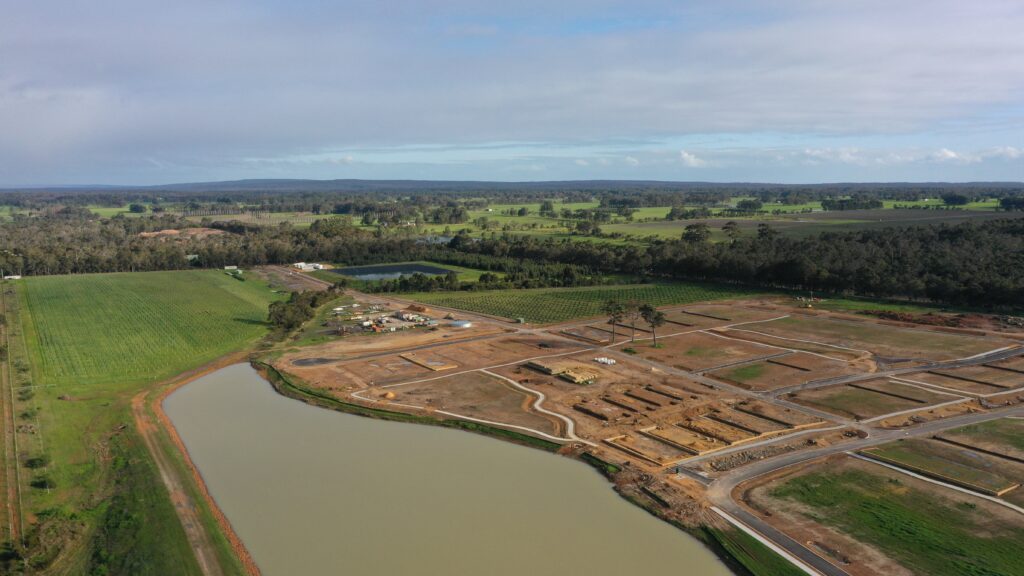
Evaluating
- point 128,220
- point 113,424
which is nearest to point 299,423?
point 113,424

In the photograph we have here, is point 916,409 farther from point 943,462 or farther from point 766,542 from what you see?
point 766,542

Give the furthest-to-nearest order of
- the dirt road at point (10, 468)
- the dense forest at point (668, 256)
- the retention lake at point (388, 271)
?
the retention lake at point (388, 271)
the dense forest at point (668, 256)
the dirt road at point (10, 468)

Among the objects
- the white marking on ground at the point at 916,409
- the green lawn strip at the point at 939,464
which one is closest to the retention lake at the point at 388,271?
the white marking on ground at the point at 916,409

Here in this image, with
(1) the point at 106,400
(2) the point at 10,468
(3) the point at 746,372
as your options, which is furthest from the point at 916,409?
(1) the point at 106,400

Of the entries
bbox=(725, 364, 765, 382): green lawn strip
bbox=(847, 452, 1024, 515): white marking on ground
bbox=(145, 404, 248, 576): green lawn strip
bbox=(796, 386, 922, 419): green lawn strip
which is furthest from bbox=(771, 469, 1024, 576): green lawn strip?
bbox=(145, 404, 248, 576): green lawn strip

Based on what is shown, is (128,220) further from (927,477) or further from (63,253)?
(927,477)

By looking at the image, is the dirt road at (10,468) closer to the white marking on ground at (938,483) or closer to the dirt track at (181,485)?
the dirt track at (181,485)

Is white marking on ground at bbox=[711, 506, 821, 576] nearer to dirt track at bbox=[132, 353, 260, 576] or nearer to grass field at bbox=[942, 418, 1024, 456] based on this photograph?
grass field at bbox=[942, 418, 1024, 456]
